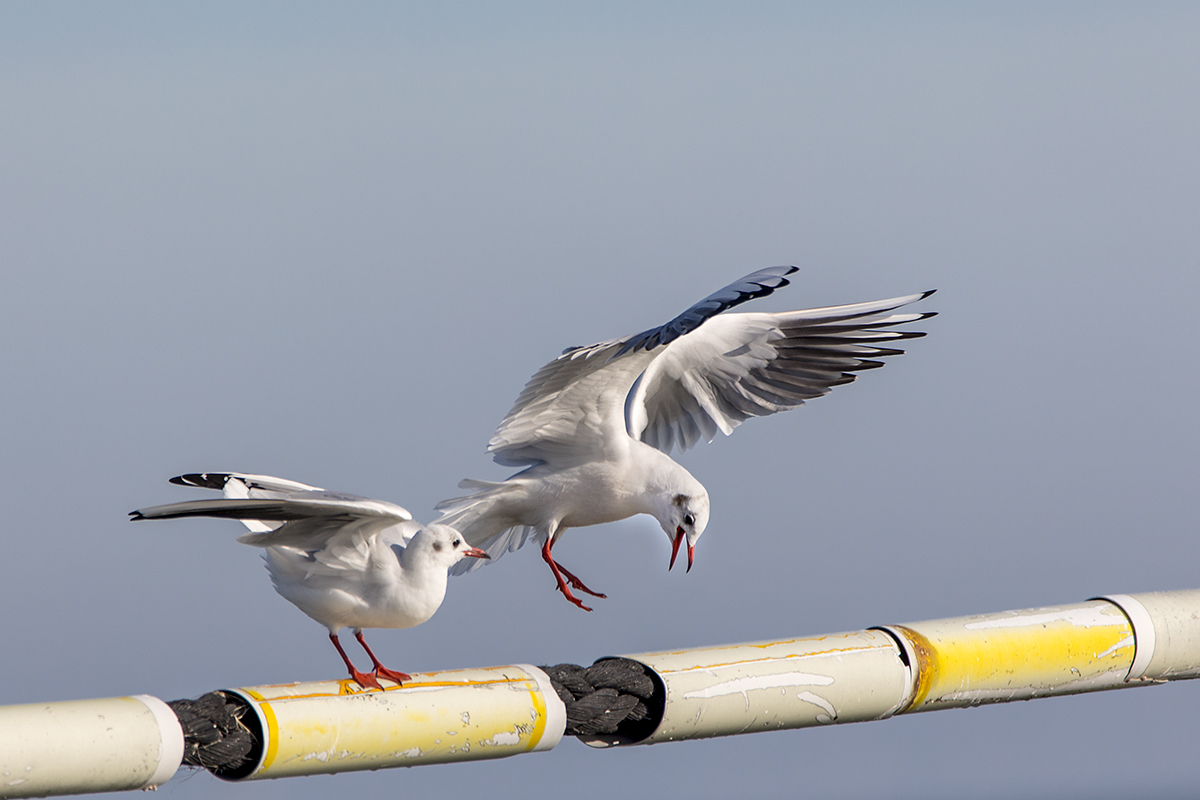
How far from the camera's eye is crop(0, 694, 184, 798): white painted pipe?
111 inches

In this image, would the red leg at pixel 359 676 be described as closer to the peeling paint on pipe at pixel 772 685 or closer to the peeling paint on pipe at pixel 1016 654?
the peeling paint on pipe at pixel 772 685

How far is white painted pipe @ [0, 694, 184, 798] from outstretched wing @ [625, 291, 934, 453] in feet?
11.5

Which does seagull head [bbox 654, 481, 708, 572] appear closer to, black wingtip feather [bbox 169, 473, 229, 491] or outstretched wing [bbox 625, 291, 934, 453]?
outstretched wing [bbox 625, 291, 934, 453]

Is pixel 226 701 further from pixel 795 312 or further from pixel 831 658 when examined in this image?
pixel 795 312

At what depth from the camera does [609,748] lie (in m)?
3.89

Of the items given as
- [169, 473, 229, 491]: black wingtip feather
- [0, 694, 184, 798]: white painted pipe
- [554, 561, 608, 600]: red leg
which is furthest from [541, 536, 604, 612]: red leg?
[0, 694, 184, 798]: white painted pipe

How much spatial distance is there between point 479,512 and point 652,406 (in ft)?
3.55

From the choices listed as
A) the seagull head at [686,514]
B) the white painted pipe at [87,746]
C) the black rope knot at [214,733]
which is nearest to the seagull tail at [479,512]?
the seagull head at [686,514]

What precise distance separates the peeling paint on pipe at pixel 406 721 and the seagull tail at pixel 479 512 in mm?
2154

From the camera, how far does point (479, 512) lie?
586cm

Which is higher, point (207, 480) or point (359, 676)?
point (207, 480)

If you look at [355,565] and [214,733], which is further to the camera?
[355,565]

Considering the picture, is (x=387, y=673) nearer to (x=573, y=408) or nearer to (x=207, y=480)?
(x=207, y=480)

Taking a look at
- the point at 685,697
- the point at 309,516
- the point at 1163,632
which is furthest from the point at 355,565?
the point at 1163,632
